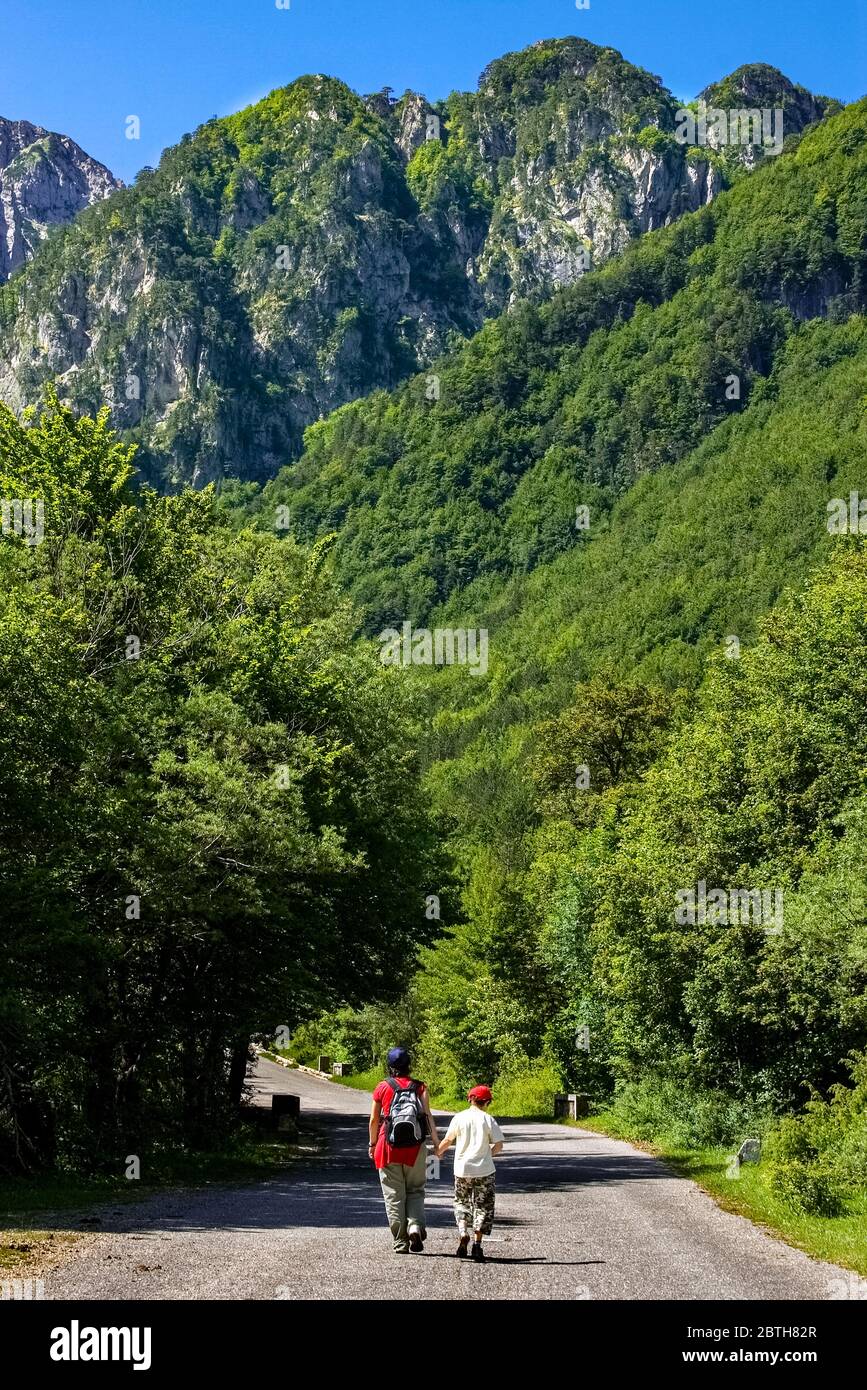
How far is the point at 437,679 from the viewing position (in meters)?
176

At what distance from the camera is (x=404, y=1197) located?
14164 millimetres

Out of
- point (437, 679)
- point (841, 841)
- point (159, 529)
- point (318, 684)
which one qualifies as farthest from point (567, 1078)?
point (437, 679)

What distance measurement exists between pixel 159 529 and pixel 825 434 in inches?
5809

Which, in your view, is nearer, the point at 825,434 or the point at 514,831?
the point at 514,831

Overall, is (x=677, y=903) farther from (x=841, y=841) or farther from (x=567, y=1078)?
(x=567, y=1078)

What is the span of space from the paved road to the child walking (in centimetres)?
33

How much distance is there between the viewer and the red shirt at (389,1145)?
45.4 ft

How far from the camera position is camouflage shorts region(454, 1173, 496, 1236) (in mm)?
13892

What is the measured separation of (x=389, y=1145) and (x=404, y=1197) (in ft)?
2.33
